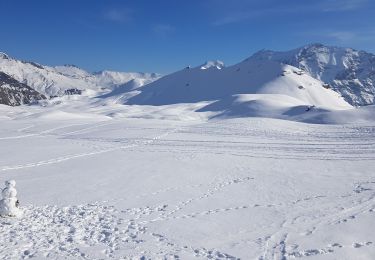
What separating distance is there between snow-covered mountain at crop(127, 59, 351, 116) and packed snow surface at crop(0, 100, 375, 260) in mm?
77961

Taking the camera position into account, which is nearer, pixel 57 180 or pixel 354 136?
pixel 57 180

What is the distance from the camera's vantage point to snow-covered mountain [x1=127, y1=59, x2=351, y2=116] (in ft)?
454

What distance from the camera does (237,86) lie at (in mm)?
163250

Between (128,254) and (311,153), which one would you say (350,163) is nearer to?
(311,153)

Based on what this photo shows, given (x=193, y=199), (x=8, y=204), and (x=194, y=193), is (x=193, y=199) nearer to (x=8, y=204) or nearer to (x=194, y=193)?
(x=194, y=193)

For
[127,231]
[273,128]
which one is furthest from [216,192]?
[273,128]

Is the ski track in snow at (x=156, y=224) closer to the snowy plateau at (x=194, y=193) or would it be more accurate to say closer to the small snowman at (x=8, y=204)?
the snowy plateau at (x=194, y=193)

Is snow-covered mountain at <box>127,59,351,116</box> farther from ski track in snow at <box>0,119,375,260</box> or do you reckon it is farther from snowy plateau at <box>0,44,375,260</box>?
ski track in snow at <box>0,119,375,260</box>

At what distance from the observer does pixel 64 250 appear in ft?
45.9

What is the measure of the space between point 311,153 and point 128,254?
72.4ft

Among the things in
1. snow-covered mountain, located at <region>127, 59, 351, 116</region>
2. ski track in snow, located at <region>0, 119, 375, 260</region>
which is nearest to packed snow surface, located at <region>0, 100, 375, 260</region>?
ski track in snow, located at <region>0, 119, 375, 260</region>

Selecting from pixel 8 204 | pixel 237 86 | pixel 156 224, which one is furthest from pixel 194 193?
pixel 237 86

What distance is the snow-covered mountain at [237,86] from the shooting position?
5453 inches

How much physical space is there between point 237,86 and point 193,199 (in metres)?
146
